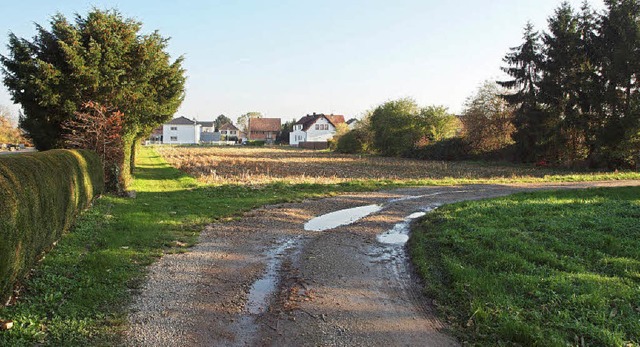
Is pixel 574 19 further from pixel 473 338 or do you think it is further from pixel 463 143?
pixel 473 338

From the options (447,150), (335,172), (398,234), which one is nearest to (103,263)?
(398,234)

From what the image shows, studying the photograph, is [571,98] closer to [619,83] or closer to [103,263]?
[619,83]

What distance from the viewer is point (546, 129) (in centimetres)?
3488

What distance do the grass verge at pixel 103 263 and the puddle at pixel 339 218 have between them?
2532mm

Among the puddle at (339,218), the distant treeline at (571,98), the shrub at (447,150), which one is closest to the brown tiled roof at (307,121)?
the shrub at (447,150)

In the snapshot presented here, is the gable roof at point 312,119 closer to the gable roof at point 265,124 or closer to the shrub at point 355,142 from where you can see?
the gable roof at point 265,124

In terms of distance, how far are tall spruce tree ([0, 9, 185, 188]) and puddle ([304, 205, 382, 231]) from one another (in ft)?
29.1

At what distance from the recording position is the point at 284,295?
6094 mm

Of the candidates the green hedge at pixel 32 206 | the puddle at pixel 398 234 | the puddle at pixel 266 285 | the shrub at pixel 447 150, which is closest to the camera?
the green hedge at pixel 32 206

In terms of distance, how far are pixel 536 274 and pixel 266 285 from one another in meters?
4.25

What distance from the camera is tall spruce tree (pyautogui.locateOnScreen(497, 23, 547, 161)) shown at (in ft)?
117

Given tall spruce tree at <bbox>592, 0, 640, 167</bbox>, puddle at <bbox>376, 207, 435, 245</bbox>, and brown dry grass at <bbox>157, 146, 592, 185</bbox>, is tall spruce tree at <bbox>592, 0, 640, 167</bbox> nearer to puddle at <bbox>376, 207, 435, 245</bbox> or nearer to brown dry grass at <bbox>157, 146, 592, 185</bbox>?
brown dry grass at <bbox>157, 146, 592, 185</bbox>

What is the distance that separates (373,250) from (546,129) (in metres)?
31.9

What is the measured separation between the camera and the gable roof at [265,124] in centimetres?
12829
